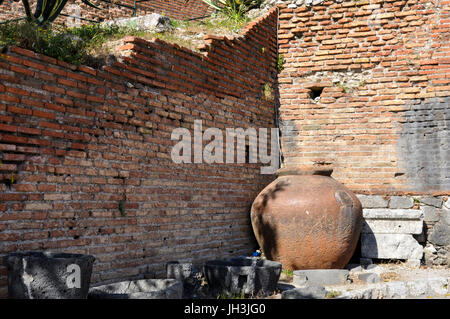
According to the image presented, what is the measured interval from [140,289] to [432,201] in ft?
14.2

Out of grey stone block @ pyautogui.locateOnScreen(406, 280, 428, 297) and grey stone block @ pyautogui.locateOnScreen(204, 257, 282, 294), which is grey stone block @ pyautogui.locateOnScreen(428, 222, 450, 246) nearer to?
grey stone block @ pyautogui.locateOnScreen(406, 280, 428, 297)

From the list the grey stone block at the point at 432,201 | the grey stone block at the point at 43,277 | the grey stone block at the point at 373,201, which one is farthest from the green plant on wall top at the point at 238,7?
the grey stone block at the point at 43,277

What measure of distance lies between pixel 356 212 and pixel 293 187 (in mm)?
831

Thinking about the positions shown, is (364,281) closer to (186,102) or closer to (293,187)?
(293,187)

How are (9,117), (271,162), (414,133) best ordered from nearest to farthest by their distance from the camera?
(9,117) < (414,133) < (271,162)

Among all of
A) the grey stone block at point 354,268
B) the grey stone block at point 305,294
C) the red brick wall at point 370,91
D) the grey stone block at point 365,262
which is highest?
A: the red brick wall at point 370,91

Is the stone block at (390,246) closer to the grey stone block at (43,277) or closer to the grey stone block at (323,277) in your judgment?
the grey stone block at (323,277)

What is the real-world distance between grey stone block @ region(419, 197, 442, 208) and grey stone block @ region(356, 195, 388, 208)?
1.65 ft

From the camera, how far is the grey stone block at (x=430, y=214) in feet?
20.6

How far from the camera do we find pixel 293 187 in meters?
5.83

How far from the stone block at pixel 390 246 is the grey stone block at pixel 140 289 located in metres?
3.34

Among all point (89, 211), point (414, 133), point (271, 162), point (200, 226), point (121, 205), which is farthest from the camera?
point (271, 162)

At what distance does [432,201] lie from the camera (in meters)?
6.30

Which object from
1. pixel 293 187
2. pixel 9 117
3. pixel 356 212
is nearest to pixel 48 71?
pixel 9 117
